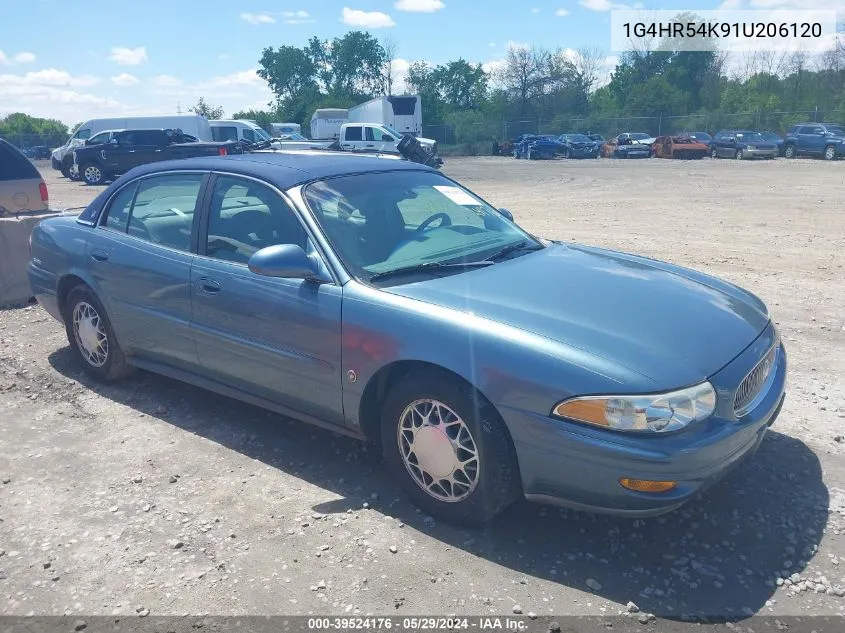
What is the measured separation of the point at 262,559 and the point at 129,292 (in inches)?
89.9

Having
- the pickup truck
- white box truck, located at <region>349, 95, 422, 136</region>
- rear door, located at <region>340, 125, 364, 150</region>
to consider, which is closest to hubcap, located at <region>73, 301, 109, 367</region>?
the pickup truck

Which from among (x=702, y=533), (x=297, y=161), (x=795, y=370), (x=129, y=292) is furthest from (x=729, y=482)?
(x=129, y=292)

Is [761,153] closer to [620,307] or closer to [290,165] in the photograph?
[290,165]

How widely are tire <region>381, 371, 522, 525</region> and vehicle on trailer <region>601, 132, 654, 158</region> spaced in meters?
40.5

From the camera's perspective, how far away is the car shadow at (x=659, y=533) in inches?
115

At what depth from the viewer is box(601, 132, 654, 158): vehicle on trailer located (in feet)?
134

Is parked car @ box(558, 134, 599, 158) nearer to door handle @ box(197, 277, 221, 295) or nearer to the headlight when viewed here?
door handle @ box(197, 277, 221, 295)

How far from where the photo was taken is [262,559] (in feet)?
10.5

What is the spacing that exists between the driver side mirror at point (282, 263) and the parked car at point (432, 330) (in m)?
0.01

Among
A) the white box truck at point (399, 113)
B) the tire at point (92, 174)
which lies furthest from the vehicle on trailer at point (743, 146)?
the tire at point (92, 174)

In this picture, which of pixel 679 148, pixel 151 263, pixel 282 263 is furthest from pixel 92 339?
pixel 679 148

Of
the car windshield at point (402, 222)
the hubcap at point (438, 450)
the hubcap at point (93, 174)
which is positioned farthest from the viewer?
the hubcap at point (93, 174)

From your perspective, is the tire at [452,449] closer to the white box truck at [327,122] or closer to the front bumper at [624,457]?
the front bumper at [624,457]

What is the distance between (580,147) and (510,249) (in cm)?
3959
